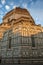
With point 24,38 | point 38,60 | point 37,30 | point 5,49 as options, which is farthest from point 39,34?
point 5,49

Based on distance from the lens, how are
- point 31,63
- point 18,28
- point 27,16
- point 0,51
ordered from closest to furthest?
point 31,63, point 18,28, point 0,51, point 27,16

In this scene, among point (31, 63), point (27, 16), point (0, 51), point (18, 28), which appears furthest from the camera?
point (27, 16)

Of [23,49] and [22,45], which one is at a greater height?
[22,45]

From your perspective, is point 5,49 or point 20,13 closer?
point 5,49

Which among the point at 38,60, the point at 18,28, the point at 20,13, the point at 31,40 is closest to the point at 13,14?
the point at 20,13

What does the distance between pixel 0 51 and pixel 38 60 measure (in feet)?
26.3

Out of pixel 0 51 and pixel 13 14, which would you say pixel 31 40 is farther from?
pixel 13 14

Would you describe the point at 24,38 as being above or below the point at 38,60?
above

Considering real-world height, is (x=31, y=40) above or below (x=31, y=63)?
above

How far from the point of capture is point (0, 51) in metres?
28.0

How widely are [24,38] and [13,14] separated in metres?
10.5

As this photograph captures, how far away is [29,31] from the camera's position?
25.7 m

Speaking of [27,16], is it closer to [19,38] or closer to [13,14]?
[13,14]

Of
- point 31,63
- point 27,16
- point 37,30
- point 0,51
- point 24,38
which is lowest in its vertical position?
point 31,63
